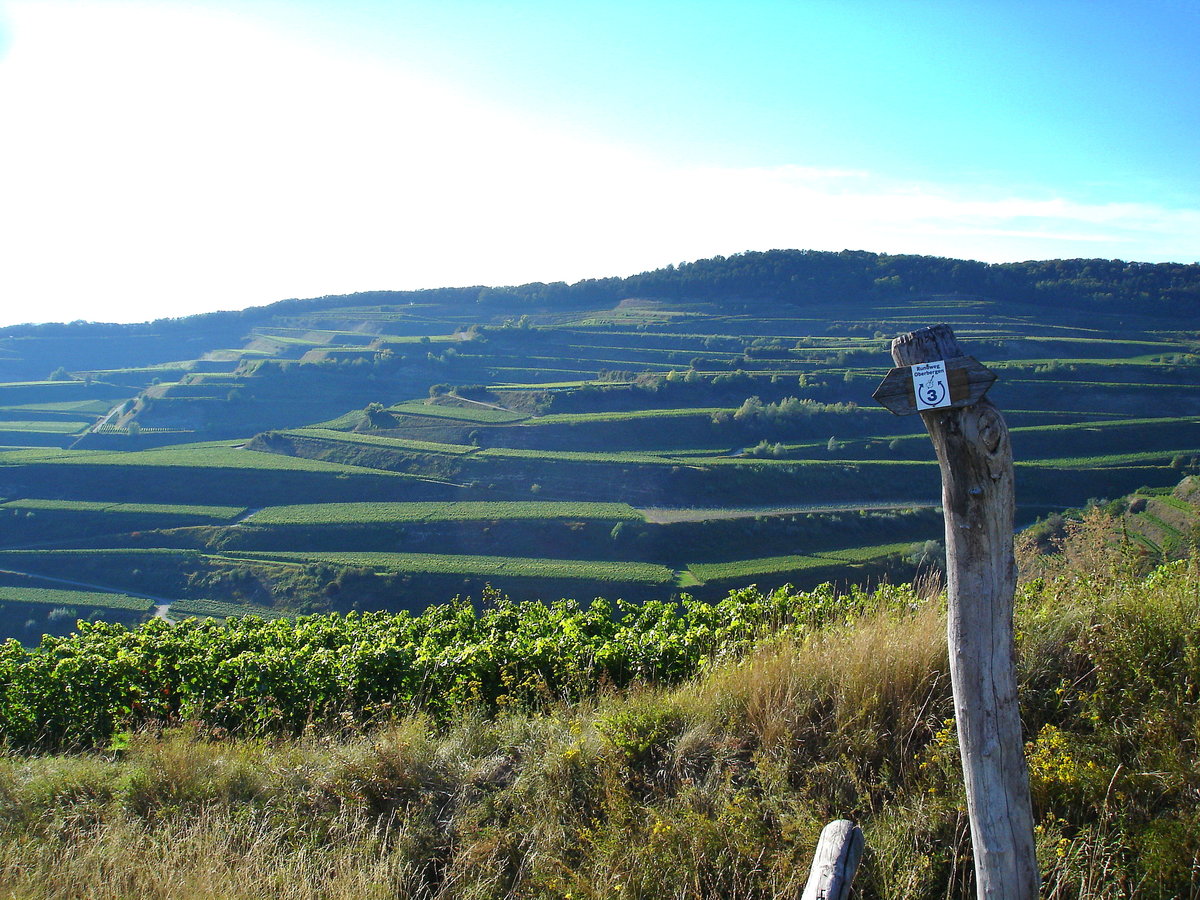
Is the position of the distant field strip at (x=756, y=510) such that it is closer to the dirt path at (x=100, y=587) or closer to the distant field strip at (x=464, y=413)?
the distant field strip at (x=464, y=413)

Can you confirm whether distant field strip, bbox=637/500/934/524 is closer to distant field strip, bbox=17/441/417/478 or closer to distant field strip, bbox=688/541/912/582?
distant field strip, bbox=688/541/912/582

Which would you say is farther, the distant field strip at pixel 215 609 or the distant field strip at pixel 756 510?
the distant field strip at pixel 756 510

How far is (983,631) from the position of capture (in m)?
2.53

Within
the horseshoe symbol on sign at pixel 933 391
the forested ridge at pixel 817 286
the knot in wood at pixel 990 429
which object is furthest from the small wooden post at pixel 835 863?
the forested ridge at pixel 817 286

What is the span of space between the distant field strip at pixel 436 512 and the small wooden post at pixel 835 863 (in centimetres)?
3536

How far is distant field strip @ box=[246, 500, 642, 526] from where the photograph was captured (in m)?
39.5

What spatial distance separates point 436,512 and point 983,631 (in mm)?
40225

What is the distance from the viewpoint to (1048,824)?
3.16 metres

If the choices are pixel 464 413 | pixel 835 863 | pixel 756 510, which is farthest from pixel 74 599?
pixel 835 863

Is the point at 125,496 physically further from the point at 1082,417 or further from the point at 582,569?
the point at 1082,417

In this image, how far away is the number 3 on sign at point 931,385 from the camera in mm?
2383

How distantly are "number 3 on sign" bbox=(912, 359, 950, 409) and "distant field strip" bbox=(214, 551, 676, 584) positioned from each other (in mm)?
30221

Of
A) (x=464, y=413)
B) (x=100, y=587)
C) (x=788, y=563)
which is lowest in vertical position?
(x=100, y=587)

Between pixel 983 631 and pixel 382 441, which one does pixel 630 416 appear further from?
pixel 983 631
